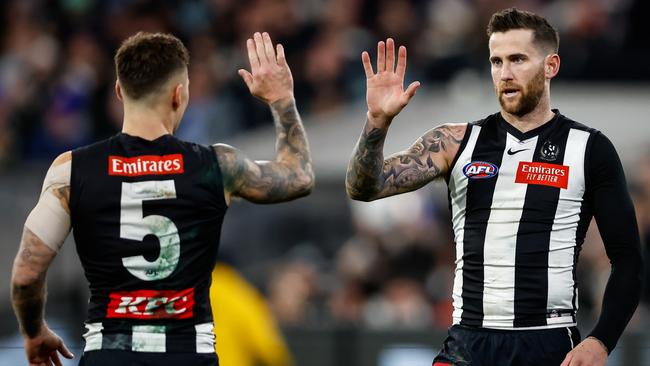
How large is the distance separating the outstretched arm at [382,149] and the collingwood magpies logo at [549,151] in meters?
0.41

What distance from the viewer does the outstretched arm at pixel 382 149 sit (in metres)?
5.89

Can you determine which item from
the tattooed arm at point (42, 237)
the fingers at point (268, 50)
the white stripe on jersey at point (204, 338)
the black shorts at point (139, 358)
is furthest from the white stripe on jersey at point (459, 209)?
the tattooed arm at point (42, 237)

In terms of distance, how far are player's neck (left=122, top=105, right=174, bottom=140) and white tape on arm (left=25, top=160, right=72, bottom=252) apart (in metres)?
0.34

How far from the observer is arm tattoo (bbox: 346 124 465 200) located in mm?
5930

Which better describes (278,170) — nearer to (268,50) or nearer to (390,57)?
(268,50)

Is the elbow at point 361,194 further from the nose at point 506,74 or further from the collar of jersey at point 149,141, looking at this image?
the collar of jersey at point 149,141

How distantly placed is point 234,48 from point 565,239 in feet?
30.6

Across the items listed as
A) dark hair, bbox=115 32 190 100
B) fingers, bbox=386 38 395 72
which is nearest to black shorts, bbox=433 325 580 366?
fingers, bbox=386 38 395 72

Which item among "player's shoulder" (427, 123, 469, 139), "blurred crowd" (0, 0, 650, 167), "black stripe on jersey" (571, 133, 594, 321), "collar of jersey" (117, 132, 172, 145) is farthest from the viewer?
"blurred crowd" (0, 0, 650, 167)

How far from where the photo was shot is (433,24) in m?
15.0

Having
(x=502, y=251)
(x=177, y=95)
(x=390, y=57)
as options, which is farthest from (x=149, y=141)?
(x=502, y=251)

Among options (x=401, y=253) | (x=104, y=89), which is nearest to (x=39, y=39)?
(x=104, y=89)

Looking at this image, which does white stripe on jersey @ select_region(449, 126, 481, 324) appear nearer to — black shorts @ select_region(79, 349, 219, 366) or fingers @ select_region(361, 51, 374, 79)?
fingers @ select_region(361, 51, 374, 79)

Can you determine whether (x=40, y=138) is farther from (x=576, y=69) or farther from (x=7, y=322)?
(x=576, y=69)
